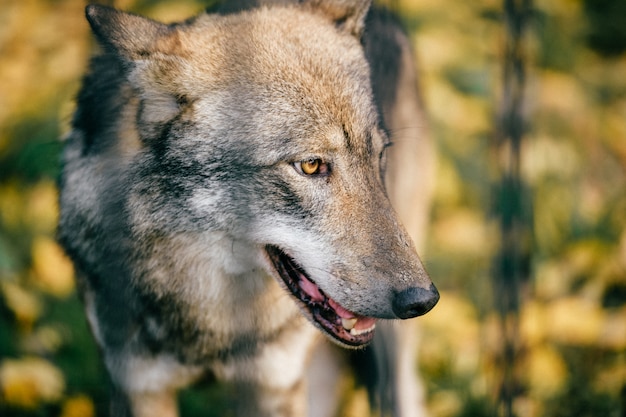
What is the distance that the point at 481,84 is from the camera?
11.1 ft

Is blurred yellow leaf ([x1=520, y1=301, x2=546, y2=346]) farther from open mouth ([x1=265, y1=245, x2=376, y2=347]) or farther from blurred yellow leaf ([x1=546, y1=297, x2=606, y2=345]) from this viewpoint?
open mouth ([x1=265, y1=245, x2=376, y2=347])

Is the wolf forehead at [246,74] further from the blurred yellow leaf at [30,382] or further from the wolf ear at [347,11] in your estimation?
the blurred yellow leaf at [30,382]

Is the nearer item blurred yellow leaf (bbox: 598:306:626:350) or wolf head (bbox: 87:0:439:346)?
wolf head (bbox: 87:0:439:346)

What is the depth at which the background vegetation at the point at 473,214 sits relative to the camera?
91.0 inches

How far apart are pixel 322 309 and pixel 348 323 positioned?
7 centimetres

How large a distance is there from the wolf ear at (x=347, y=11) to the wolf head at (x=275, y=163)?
205 mm

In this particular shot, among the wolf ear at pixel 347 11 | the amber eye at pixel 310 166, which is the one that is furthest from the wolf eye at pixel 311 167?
the wolf ear at pixel 347 11

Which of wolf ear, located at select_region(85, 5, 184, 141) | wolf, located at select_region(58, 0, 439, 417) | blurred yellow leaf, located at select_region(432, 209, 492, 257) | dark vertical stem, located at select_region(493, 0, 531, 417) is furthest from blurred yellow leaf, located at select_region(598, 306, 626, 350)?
wolf ear, located at select_region(85, 5, 184, 141)

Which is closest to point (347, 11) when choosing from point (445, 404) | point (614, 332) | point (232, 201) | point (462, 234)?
point (232, 201)

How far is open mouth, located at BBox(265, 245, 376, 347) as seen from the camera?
4.59ft

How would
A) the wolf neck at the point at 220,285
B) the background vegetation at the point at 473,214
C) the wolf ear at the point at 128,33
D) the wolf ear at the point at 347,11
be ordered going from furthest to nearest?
the background vegetation at the point at 473,214, the wolf ear at the point at 347,11, the wolf neck at the point at 220,285, the wolf ear at the point at 128,33

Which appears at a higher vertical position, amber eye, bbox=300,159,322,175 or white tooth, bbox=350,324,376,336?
amber eye, bbox=300,159,322,175

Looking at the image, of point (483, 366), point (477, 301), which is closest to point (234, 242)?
point (483, 366)

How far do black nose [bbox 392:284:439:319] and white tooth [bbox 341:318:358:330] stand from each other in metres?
0.16
